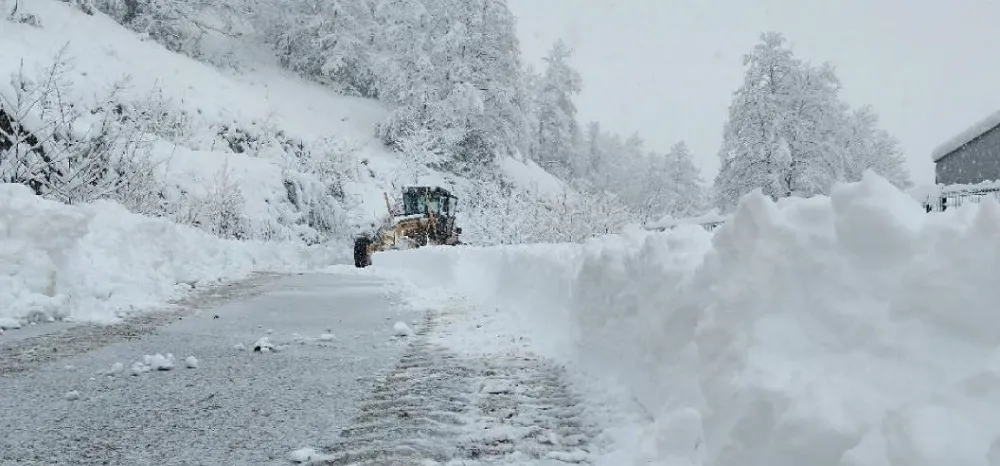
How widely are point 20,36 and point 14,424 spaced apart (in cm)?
3164

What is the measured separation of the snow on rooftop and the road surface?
4.69 meters

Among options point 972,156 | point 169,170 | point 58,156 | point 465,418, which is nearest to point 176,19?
point 169,170

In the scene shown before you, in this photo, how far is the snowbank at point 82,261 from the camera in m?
8.69

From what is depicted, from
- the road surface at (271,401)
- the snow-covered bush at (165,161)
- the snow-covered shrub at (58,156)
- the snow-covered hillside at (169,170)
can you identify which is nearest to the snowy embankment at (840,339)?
the road surface at (271,401)

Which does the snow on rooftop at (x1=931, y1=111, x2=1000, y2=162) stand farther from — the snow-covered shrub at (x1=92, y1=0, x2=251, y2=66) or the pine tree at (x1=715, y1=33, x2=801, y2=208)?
the snow-covered shrub at (x1=92, y1=0, x2=251, y2=66)

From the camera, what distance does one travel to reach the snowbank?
8.69 meters

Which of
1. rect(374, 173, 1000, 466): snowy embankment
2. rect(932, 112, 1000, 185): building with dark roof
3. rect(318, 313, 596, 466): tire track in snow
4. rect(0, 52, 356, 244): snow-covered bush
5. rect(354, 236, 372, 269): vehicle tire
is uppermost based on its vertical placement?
rect(0, 52, 356, 244): snow-covered bush

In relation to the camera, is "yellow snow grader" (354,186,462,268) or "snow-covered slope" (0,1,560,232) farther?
"snow-covered slope" (0,1,560,232)

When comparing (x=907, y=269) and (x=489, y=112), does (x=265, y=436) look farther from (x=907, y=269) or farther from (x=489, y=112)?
(x=489, y=112)

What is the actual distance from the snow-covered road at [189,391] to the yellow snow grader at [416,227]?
18678 millimetres

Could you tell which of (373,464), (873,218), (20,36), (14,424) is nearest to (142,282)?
(14,424)

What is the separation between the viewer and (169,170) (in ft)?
88.4

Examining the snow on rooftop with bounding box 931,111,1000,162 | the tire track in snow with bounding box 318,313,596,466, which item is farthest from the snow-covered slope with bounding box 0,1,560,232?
the snow on rooftop with bounding box 931,111,1000,162

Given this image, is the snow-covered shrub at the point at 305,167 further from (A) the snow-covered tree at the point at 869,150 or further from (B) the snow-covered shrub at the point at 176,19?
(A) the snow-covered tree at the point at 869,150
